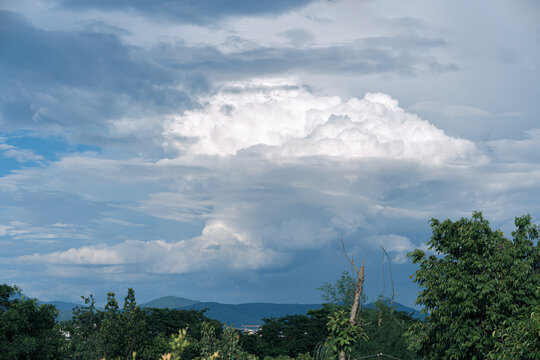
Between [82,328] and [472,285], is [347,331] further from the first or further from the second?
[82,328]

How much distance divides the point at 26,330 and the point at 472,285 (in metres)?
28.7

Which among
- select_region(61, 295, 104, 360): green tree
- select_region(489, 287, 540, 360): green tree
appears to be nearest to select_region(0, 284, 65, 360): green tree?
select_region(61, 295, 104, 360): green tree

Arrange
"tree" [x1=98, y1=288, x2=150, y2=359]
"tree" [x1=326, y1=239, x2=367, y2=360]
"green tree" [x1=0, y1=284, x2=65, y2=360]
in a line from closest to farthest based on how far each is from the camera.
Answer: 1. "tree" [x1=326, y1=239, x2=367, y2=360]
2. "tree" [x1=98, y1=288, x2=150, y2=359]
3. "green tree" [x1=0, y1=284, x2=65, y2=360]

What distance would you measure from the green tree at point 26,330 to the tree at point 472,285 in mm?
23471

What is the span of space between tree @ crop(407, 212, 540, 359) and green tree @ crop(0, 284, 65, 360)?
2347 centimetres

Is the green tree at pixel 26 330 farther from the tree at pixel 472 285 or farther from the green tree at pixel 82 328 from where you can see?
the tree at pixel 472 285

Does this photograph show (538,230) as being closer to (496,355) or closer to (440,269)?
(440,269)

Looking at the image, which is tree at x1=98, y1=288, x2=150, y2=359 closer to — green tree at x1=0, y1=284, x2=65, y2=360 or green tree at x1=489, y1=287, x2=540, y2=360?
green tree at x1=0, y1=284, x2=65, y2=360

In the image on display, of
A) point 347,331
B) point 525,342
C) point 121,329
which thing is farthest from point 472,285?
point 121,329

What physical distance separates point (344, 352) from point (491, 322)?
10934mm

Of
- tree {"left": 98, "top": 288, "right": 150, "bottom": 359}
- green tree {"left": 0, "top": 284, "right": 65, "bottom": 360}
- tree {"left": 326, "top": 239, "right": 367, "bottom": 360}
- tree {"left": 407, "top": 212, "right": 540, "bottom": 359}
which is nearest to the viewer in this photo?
tree {"left": 326, "top": 239, "right": 367, "bottom": 360}

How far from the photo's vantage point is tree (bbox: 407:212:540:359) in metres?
26.3

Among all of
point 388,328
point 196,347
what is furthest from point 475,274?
point 196,347

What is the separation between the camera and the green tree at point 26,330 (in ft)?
117
